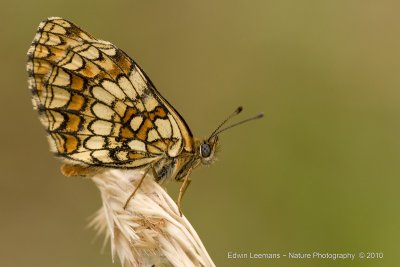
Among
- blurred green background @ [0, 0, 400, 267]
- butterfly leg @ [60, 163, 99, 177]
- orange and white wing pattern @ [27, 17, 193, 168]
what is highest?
orange and white wing pattern @ [27, 17, 193, 168]

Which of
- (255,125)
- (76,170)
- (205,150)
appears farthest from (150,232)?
(255,125)

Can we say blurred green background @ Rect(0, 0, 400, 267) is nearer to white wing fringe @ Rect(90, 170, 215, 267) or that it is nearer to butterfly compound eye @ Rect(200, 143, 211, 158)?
butterfly compound eye @ Rect(200, 143, 211, 158)

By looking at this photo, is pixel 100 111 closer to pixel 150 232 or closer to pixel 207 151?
pixel 207 151

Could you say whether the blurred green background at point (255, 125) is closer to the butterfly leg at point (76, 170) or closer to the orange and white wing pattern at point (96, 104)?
the orange and white wing pattern at point (96, 104)

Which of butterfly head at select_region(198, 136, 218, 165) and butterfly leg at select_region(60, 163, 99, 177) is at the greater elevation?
butterfly leg at select_region(60, 163, 99, 177)

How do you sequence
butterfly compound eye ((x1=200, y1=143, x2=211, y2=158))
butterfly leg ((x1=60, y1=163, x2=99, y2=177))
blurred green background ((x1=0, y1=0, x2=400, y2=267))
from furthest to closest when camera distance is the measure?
blurred green background ((x1=0, y1=0, x2=400, y2=267)) → butterfly compound eye ((x1=200, y1=143, x2=211, y2=158)) → butterfly leg ((x1=60, y1=163, x2=99, y2=177))

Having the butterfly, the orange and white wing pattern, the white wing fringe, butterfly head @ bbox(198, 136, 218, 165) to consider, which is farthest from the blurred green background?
the white wing fringe

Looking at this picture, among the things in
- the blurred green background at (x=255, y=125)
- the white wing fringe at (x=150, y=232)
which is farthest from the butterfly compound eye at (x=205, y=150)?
the blurred green background at (x=255, y=125)

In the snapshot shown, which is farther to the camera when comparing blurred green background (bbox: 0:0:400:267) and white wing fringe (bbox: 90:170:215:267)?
blurred green background (bbox: 0:0:400:267)
